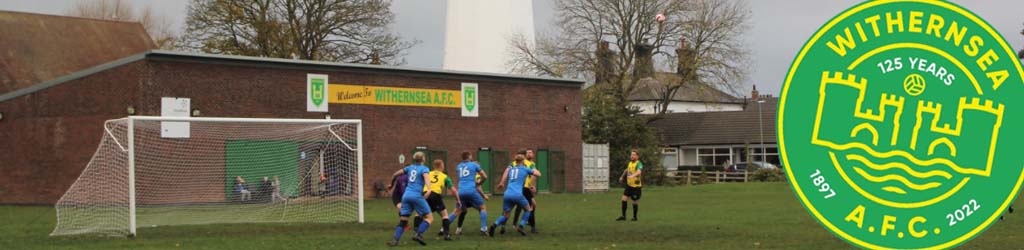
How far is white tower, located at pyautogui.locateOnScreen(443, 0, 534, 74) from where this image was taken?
54.1 metres

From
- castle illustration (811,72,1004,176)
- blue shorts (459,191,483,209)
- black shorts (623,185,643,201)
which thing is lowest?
black shorts (623,185,643,201)

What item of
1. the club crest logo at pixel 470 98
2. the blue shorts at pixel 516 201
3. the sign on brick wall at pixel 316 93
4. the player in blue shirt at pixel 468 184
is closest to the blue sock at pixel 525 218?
the blue shorts at pixel 516 201

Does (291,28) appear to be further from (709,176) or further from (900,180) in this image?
(900,180)

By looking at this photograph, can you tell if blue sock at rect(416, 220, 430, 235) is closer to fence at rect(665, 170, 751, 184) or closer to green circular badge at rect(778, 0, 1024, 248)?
green circular badge at rect(778, 0, 1024, 248)

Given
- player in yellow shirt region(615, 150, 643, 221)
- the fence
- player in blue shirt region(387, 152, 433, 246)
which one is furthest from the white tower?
player in blue shirt region(387, 152, 433, 246)

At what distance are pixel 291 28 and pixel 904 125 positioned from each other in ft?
171

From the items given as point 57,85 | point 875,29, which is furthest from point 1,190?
point 875,29

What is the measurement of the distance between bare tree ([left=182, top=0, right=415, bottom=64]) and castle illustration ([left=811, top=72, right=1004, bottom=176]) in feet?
166

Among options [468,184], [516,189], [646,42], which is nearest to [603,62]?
[646,42]

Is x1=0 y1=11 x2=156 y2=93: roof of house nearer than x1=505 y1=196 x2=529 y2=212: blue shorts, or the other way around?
x1=505 y1=196 x2=529 y2=212: blue shorts

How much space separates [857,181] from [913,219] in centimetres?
32

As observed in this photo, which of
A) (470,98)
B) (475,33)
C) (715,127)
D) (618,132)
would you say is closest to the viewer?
(470,98)

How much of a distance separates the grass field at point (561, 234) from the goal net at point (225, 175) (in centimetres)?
121

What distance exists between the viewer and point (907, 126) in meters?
5.43
